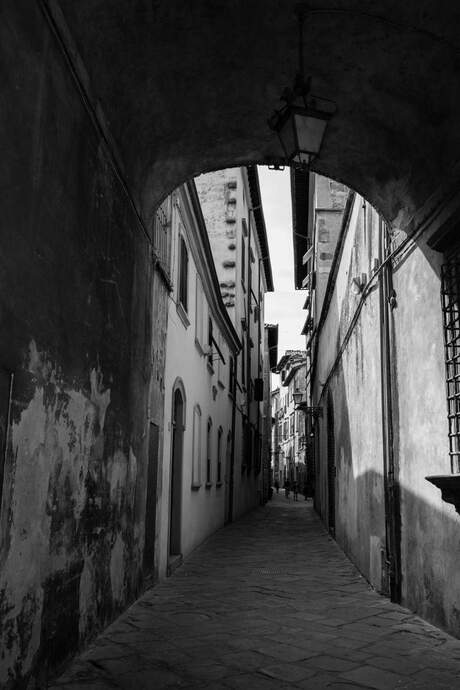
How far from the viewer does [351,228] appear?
10328mm

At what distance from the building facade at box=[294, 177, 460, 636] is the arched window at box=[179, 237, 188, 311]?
2596 mm

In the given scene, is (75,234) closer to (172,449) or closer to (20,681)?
(20,681)

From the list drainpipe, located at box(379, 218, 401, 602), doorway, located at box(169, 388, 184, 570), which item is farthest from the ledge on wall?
doorway, located at box(169, 388, 184, 570)

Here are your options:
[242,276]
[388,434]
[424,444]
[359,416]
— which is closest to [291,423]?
[242,276]

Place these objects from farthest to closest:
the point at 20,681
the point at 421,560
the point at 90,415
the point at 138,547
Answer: the point at 138,547 < the point at 421,560 < the point at 90,415 < the point at 20,681

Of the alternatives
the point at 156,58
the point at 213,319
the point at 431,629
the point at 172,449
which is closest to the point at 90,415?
the point at 156,58

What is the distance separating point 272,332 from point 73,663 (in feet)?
123

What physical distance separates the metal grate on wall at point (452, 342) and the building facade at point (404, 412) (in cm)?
1

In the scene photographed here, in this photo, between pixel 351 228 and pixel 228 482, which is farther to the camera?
pixel 228 482

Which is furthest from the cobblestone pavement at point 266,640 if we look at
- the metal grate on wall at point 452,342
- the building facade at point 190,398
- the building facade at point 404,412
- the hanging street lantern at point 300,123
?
the hanging street lantern at point 300,123

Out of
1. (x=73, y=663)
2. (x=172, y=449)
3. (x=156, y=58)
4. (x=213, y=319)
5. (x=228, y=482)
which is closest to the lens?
(x=73, y=663)

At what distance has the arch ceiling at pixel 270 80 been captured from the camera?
493 cm

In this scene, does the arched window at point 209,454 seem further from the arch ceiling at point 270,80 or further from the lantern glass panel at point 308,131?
the lantern glass panel at point 308,131

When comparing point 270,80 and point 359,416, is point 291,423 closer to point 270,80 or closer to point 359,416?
point 359,416
